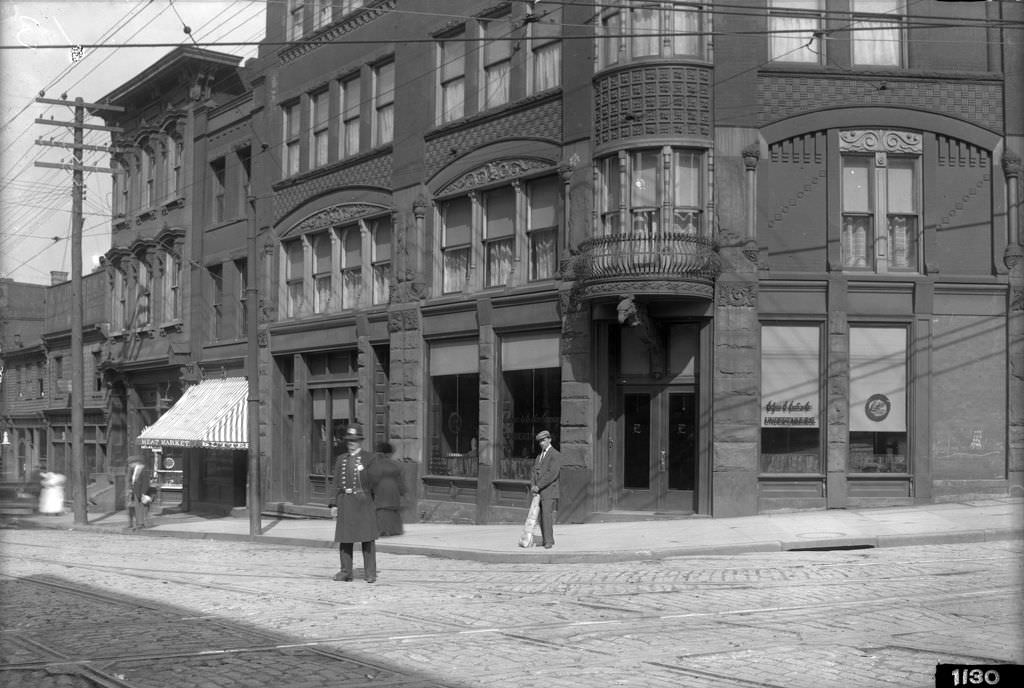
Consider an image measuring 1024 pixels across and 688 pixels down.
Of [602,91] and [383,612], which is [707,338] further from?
[383,612]

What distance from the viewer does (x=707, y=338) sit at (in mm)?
22047

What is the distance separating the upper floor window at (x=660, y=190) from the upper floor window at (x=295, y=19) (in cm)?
Result: 1399

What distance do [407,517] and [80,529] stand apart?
9086 mm

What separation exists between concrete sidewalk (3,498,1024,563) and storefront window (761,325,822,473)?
1.11 m

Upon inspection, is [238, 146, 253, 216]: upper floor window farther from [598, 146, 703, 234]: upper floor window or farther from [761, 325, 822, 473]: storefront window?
[761, 325, 822, 473]: storefront window

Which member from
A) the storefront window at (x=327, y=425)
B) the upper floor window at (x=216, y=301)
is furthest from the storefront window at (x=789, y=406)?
the upper floor window at (x=216, y=301)

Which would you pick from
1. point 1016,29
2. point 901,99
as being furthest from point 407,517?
point 1016,29

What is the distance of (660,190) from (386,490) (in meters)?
7.97

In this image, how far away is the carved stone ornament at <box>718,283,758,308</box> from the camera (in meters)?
21.8

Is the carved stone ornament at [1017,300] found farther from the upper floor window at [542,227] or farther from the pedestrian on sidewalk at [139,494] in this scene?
the pedestrian on sidewalk at [139,494]

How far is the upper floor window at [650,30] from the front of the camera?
72.5ft

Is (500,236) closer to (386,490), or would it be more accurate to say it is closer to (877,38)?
(877,38)

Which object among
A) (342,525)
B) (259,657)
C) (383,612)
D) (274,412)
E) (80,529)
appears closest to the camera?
(259,657)

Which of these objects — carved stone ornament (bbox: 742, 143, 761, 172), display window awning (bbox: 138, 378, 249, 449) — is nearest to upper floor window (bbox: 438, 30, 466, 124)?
carved stone ornament (bbox: 742, 143, 761, 172)
